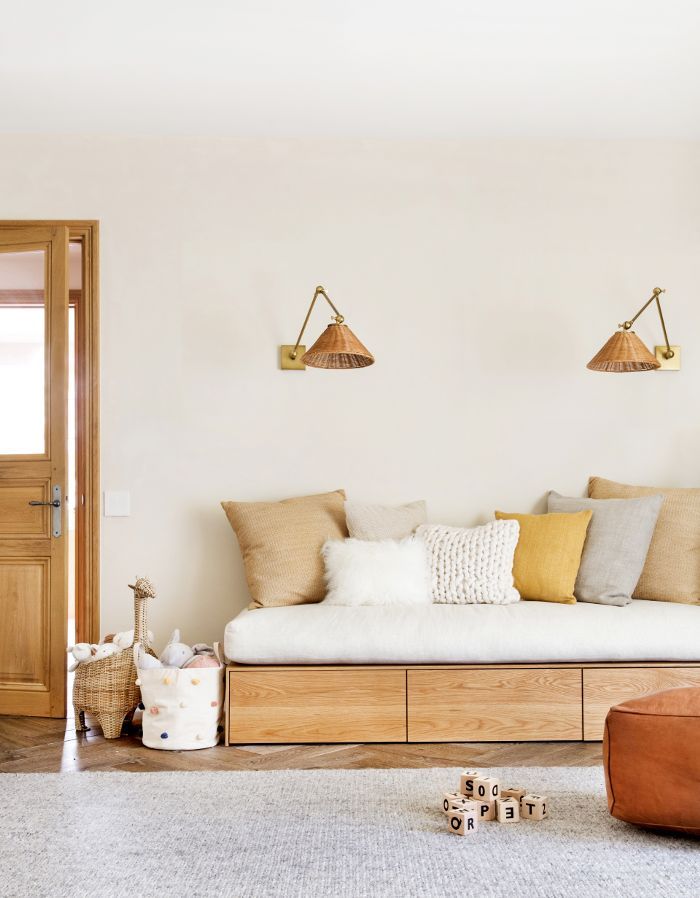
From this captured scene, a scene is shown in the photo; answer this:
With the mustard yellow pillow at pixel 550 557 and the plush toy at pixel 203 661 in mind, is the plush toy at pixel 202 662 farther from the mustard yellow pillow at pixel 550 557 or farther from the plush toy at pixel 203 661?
the mustard yellow pillow at pixel 550 557

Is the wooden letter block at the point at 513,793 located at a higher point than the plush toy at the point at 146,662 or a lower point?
lower

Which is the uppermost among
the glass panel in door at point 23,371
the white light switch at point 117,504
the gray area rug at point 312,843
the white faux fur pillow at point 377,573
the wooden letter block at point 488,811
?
the glass panel in door at point 23,371

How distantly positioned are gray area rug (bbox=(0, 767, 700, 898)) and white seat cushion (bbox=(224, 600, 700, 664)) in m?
0.48

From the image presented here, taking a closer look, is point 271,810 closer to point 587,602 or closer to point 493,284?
point 587,602

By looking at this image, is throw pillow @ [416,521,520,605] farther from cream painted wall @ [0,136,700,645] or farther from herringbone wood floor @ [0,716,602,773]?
herringbone wood floor @ [0,716,602,773]

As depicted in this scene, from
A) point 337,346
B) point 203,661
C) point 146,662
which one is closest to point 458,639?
point 203,661

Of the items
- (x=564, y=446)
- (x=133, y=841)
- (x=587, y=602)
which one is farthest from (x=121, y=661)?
(x=564, y=446)

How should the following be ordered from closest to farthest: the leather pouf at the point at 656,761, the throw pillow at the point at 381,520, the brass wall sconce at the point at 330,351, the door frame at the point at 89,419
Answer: the leather pouf at the point at 656,761
the brass wall sconce at the point at 330,351
the throw pillow at the point at 381,520
the door frame at the point at 89,419

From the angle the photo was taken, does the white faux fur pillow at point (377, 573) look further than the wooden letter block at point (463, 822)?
Yes

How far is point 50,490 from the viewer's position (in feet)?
12.2

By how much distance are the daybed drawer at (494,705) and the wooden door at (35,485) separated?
63.4 inches

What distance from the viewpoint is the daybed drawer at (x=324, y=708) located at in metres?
3.14

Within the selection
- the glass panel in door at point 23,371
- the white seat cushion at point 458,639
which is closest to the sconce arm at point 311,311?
the glass panel in door at point 23,371

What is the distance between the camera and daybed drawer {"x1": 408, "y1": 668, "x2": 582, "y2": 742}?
3.15 m
